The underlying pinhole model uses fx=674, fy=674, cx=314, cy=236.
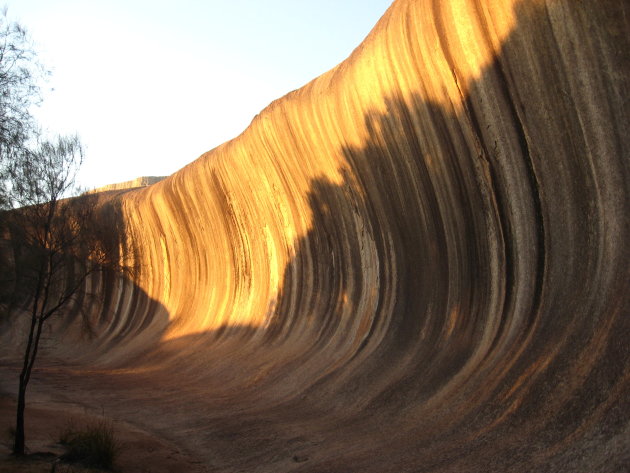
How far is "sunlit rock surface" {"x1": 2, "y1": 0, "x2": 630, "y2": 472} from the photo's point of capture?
6.00m

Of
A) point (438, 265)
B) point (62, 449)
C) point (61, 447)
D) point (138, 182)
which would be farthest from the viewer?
point (138, 182)

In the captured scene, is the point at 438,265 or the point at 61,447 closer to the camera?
the point at 61,447

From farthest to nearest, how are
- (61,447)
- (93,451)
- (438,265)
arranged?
(438,265), (61,447), (93,451)

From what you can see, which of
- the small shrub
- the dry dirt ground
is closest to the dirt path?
the dry dirt ground

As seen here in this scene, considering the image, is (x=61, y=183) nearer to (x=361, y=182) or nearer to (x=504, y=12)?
(x=361, y=182)

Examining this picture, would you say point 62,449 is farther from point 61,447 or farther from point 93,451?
point 93,451

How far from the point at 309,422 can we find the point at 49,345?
58.6 feet

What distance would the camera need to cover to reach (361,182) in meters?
11.5

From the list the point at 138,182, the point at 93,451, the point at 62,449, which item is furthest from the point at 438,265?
the point at 138,182

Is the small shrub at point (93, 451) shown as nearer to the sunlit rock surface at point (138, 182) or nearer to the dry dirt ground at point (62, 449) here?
the dry dirt ground at point (62, 449)

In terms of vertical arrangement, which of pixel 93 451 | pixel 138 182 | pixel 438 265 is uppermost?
pixel 138 182

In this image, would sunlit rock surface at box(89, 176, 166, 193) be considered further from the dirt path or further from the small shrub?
the small shrub

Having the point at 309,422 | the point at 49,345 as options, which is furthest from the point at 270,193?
the point at 49,345

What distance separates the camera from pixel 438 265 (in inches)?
374
